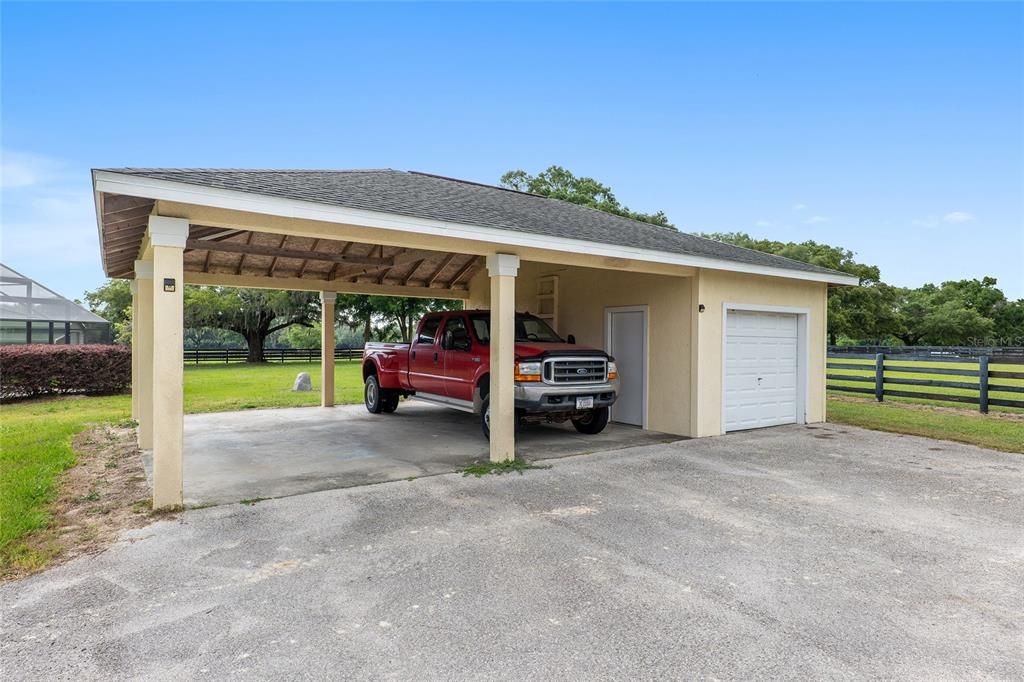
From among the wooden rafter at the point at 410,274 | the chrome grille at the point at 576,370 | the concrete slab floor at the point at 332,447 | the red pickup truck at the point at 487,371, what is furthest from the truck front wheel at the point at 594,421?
the wooden rafter at the point at 410,274

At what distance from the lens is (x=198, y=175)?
17.2 ft

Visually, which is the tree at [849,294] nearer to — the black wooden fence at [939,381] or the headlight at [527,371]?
the black wooden fence at [939,381]

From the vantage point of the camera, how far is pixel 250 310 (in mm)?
32844

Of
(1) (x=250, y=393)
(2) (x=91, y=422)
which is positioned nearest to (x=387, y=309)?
(1) (x=250, y=393)

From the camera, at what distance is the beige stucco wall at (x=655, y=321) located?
8781 mm

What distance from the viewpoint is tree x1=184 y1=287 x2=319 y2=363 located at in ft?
102

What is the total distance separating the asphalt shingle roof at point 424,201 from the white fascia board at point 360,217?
0.24 feet

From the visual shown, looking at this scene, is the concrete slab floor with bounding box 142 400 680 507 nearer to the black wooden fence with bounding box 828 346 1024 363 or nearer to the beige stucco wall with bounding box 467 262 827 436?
the beige stucco wall with bounding box 467 262 827 436

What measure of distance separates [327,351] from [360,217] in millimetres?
8166

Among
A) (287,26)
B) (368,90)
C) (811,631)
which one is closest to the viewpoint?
(811,631)

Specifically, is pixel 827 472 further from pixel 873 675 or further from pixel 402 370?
pixel 402 370

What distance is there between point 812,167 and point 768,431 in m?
15.3

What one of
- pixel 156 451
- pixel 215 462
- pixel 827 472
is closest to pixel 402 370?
pixel 215 462

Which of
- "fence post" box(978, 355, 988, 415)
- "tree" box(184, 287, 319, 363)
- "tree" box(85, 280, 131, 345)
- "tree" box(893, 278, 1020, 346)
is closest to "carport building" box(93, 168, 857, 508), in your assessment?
"fence post" box(978, 355, 988, 415)
